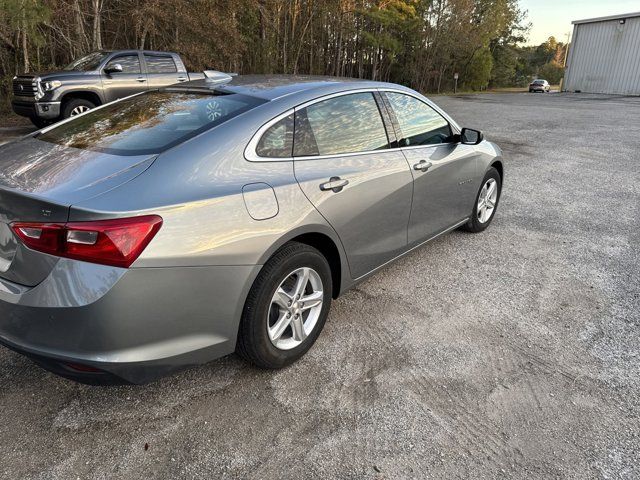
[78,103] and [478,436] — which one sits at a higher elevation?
[78,103]

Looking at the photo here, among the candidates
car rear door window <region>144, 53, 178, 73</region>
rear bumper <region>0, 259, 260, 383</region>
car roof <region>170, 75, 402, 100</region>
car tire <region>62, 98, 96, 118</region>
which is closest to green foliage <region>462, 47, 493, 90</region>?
car rear door window <region>144, 53, 178, 73</region>

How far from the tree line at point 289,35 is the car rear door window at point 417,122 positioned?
10.4 m

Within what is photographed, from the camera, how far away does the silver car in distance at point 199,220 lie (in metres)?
1.86

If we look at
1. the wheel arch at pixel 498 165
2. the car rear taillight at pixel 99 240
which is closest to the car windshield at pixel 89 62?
the wheel arch at pixel 498 165

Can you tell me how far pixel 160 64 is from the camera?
414 inches

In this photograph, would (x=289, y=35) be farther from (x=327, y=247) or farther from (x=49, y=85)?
(x=327, y=247)

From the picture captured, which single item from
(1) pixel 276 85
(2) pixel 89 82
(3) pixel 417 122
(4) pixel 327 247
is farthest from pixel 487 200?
(2) pixel 89 82

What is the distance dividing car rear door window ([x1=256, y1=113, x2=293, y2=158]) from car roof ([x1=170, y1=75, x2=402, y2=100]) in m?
0.20

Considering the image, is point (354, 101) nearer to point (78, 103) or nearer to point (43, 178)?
point (43, 178)

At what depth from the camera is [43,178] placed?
6.89 feet

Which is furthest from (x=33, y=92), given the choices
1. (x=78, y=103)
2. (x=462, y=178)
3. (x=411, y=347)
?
(x=411, y=347)

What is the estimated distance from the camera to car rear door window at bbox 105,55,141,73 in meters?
9.99

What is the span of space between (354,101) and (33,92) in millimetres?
8559

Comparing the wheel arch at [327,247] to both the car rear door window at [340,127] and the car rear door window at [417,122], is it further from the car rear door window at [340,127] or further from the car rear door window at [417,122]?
the car rear door window at [417,122]
